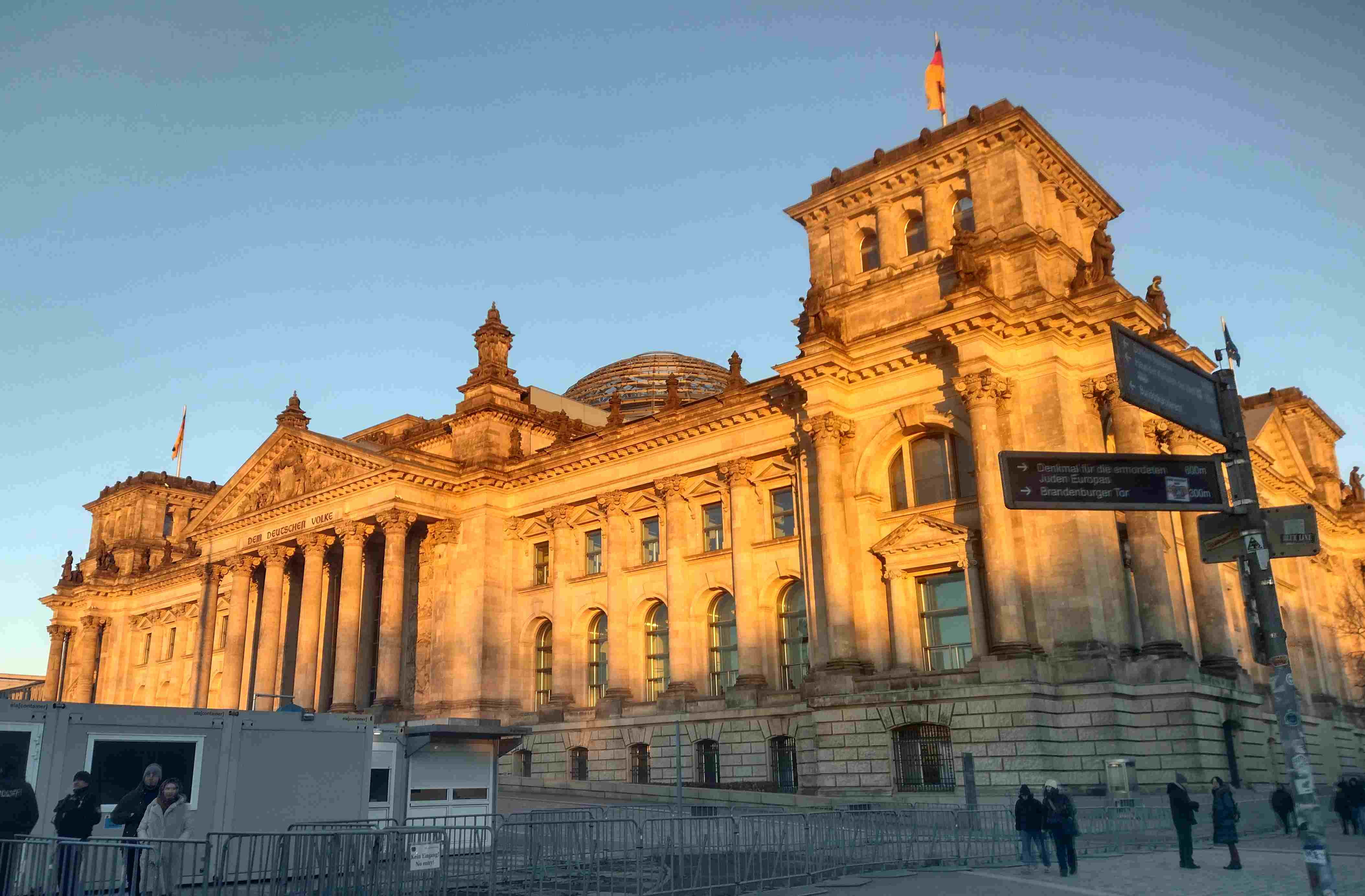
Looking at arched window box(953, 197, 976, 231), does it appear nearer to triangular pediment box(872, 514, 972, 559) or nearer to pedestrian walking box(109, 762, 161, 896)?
triangular pediment box(872, 514, 972, 559)

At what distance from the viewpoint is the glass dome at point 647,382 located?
61625 millimetres

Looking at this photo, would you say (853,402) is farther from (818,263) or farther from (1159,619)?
(1159,619)

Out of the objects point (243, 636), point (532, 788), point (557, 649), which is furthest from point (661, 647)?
point (243, 636)

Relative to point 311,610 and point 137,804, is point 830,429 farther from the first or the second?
point 311,610

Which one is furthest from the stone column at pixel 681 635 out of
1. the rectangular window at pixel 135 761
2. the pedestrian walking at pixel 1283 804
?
the rectangular window at pixel 135 761

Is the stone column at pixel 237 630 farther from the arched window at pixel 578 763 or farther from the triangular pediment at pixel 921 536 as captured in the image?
the triangular pediment at pixel 921 536

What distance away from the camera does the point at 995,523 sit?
1210 inches

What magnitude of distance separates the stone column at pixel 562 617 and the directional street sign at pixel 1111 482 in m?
34.1

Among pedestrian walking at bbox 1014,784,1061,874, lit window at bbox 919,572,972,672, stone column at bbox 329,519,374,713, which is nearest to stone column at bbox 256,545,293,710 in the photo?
stone column at bbox 329,519,374,713

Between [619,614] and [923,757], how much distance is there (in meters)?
14.6

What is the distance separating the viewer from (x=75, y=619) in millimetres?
72062

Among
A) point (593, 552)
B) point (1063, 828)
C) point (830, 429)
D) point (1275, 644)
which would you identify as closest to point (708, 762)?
point (593, 552)

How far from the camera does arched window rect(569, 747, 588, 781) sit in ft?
138

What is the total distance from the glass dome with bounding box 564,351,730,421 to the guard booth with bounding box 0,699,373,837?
43.8 meters
